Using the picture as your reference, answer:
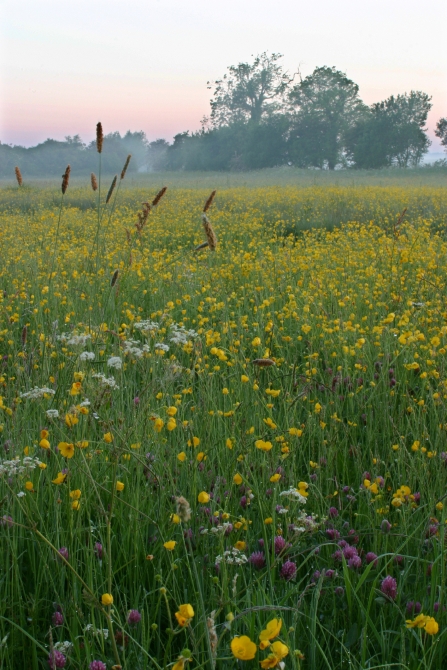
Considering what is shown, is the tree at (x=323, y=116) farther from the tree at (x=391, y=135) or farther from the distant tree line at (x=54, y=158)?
the distant tree line at (x=54, y=158)

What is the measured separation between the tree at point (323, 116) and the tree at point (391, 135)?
131cm

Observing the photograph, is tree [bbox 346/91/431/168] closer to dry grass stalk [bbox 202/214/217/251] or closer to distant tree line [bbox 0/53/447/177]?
distant tree line [bbox 0/53/447/177]

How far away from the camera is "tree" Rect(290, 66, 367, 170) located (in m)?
49.4

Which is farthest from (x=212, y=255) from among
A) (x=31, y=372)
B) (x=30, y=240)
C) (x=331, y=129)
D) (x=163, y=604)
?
(x=331, y=129)

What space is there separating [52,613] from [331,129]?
174 feet

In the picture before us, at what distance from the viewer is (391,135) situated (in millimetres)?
48562

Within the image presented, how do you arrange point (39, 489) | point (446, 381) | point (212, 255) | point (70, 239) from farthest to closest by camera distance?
point (70, 239) → point (212, 255) → point (446, 381) → point (39, 489)

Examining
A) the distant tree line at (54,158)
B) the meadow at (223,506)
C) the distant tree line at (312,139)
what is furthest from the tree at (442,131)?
the meadow at (223,506)

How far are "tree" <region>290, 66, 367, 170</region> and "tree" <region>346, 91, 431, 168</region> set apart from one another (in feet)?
4.30

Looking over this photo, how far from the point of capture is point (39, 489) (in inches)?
72.1

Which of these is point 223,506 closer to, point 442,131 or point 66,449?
point 66,449

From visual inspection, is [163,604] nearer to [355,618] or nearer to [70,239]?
[355,618]

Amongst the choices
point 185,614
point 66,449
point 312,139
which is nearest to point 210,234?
point 66,449

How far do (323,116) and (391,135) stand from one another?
20.4 feet
